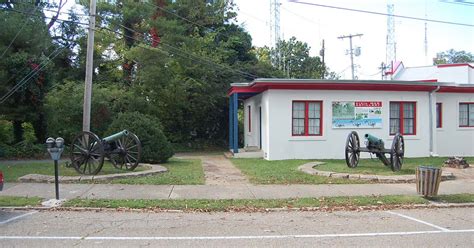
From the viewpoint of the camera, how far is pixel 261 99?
22.0 m

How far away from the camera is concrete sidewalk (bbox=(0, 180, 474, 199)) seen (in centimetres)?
1043

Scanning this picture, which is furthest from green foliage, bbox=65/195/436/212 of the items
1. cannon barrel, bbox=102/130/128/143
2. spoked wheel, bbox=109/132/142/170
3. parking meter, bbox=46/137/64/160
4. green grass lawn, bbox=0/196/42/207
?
spoked wheel, bbox=109/132/142/170

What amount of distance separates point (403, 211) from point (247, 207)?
3.38 meters

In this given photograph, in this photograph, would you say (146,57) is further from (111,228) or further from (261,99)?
(111,228)

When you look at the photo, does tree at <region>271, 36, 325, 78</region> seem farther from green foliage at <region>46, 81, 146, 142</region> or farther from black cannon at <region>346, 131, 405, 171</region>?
black cannon at <region>346, 131, 405, 171</region>

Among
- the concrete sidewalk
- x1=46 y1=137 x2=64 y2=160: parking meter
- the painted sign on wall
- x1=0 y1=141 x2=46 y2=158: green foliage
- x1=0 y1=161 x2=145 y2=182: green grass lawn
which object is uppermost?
the painted sign on wall

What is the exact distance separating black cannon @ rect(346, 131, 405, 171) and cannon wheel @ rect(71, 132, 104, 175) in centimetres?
850

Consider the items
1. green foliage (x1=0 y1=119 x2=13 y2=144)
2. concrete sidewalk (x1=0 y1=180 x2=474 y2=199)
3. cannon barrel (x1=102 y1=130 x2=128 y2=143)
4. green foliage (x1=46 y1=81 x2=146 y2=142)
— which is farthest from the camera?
green foliage (x1=46 y1=81 x2=146 y2=142)

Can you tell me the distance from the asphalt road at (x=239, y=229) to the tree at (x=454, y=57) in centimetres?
8020

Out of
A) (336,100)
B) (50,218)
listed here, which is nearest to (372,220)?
(50,218)

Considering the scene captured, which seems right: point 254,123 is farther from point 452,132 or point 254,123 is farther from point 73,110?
point 452,132

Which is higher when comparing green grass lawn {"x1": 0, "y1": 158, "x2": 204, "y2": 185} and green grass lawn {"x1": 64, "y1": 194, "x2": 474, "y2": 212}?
green grass lawn {"x1": 0, "y1": 158, "x2": 204, "y2": 185}

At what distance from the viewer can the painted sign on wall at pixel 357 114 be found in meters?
20.4

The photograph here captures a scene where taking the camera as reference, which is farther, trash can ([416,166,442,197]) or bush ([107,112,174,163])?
bush ([107,112,174,163])
